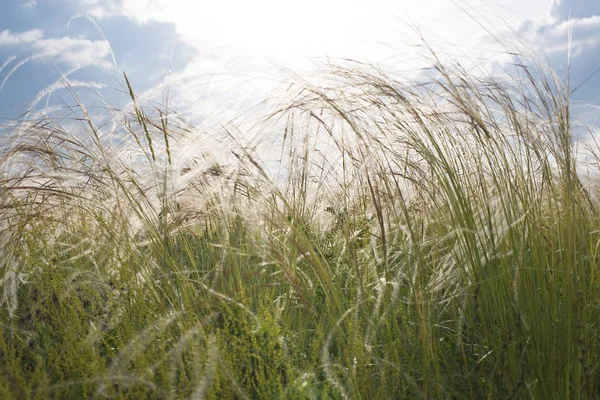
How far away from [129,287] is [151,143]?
573 mm

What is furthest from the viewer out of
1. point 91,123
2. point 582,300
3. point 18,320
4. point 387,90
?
point 18,320

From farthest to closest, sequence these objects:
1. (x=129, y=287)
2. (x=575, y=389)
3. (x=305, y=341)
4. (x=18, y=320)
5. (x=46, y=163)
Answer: (x=46, y=163) → (x=18, y=320) → (x=305, y=341) → (x=129, y=287) → (x=575, y=389)

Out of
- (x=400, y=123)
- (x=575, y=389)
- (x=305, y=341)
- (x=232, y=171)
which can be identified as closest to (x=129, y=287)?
(x=232, y=171)

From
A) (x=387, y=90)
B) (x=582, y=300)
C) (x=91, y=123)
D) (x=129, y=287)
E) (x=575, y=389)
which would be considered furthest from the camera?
(x=91, y=123)

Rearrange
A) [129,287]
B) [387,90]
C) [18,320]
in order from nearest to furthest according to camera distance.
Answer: [387,90] < [129,287] < [18,320]

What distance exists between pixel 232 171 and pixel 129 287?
1.81ft

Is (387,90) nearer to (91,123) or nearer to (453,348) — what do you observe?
(453,348)

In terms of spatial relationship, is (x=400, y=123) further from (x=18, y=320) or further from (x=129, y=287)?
(x=18, y=320)

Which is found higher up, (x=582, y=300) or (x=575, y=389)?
(x=582, y=300)

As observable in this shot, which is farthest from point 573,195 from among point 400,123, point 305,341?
point 305,341

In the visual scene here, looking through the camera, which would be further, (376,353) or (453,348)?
(453,348)

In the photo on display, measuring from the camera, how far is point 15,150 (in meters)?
2.43

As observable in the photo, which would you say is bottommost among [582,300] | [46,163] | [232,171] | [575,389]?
[575,389]

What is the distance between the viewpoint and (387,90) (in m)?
1.64
